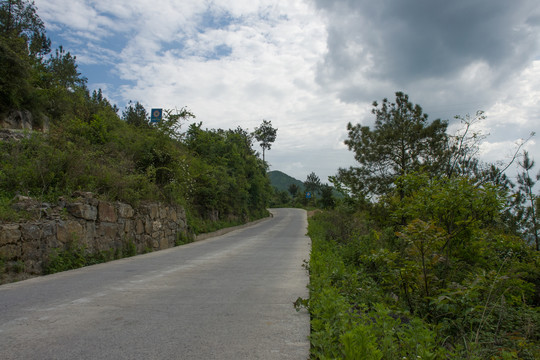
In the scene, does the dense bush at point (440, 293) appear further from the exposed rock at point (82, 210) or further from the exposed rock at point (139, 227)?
the exposed rock at point (139, 227)

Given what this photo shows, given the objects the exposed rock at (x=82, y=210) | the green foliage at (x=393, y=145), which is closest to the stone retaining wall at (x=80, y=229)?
the exposed rock at (x=82, y=210)

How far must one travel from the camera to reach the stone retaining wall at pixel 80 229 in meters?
7.74

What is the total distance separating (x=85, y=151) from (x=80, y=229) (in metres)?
4.39

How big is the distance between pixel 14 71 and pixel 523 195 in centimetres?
2287

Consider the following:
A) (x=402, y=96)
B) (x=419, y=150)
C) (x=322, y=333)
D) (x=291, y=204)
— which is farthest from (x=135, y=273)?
(x=291, y=204)

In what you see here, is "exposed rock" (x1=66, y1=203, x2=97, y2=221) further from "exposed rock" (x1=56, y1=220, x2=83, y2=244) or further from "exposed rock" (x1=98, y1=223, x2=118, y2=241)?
"exposed rock" (x1=98, y1=223, x2=118, y2=241)

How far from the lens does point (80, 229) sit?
9.65 metres

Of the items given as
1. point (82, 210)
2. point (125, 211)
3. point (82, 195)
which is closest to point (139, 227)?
point (125, 211)

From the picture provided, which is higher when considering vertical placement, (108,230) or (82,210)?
(82,210)

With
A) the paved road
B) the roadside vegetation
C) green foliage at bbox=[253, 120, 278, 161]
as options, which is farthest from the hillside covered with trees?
green foliage at bbox=[253, 120, 278, 161]

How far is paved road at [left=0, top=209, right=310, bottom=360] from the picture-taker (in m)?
3.38

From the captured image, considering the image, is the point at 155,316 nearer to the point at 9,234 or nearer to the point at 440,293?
the point at 440,293

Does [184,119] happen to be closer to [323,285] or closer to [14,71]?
[14,71]

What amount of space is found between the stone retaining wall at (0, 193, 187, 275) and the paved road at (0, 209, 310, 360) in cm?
79
